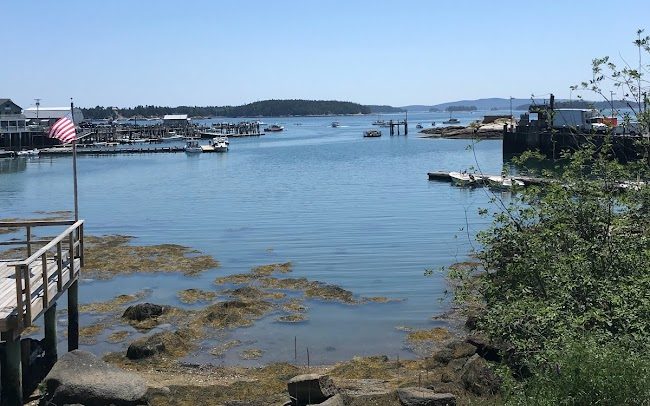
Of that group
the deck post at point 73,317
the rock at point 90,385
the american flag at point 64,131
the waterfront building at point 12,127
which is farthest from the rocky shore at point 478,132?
the rock at point 90,385

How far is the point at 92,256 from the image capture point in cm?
3108

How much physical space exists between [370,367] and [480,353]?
2.62 meters

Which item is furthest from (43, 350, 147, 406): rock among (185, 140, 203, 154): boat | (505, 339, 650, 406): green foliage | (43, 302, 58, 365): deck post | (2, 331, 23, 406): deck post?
(185, 140, 203, 154): boat

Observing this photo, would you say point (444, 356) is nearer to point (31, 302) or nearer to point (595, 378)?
point (595, 378)

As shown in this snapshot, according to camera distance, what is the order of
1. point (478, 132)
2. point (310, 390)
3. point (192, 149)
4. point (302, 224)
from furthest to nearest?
point (478, 132)
point (192, 149)
point (302, 224)
point (310, 390)

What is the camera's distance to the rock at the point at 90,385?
1348 centimetres

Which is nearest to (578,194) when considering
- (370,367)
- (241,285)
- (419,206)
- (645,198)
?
(645,198)

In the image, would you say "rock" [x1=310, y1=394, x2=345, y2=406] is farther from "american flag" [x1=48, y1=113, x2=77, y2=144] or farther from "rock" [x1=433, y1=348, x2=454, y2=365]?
"american flag" [x1=48, y1=113, x2=77, y2=144]

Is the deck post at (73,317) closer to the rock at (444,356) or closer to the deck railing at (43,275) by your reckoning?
the deck railing at (43,275)

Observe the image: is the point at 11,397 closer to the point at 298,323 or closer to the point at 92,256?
the point at 298,323

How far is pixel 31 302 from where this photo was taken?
1342 cm

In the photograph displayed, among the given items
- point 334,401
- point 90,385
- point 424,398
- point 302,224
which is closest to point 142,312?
point 90,385

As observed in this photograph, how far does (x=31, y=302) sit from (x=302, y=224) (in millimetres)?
26200

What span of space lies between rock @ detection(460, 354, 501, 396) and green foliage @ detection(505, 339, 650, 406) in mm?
4349
